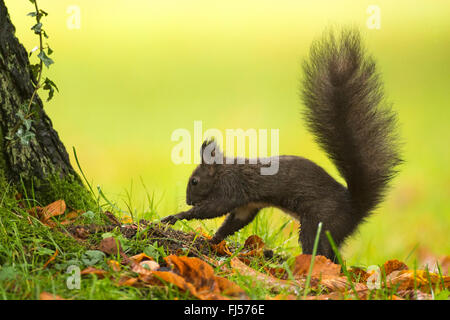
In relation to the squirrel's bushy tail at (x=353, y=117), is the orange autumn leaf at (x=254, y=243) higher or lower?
lower

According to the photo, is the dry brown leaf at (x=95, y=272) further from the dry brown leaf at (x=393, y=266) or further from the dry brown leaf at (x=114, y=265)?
the dry brown leaf at (x=393, y=266)

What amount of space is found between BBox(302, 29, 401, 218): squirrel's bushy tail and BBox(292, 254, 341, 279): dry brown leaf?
0.62 metres

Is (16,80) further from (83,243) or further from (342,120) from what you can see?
(342,120)

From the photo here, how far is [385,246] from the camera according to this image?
3574 millimetres

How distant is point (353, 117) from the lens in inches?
97.5

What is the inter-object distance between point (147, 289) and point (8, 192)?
2.81ft

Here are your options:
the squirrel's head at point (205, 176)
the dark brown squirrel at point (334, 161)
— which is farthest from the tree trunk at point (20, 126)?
the squirrel's head at point (205, 176)

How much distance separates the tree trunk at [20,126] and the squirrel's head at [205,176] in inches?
27.2

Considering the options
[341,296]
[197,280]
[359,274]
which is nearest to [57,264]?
[197,280]

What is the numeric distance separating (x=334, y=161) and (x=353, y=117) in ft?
0.77

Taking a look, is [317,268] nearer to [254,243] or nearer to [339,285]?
[339,285]

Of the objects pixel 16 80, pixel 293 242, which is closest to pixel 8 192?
pixel 16 80

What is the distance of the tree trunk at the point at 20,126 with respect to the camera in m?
2.14
